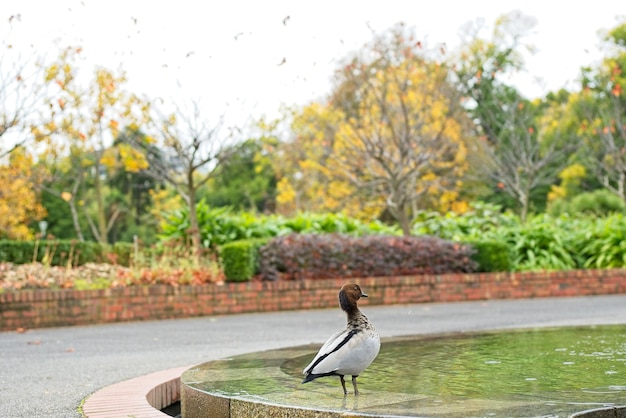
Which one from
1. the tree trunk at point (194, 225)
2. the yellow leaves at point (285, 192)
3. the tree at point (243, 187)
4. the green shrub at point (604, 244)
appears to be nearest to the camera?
the tree trunk at point (194, 225)

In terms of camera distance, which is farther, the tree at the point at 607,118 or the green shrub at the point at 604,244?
the tree at the point at 607,118

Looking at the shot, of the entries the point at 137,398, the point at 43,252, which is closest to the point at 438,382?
the point at 137,398

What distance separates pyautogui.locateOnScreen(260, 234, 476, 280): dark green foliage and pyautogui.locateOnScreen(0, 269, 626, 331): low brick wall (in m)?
Result: 0.39

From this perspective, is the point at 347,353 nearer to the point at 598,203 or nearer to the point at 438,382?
the point at 438,382

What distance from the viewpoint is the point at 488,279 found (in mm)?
14727

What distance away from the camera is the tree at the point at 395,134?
1881 centimetres

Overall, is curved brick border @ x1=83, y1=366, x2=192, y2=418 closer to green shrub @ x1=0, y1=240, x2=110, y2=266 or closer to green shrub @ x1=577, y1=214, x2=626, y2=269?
green shrub @ x1=0, y1=240, x2=110, y2=266

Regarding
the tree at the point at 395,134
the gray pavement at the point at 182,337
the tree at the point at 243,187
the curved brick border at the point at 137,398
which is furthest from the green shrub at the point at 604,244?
the tree at the point at 243,187

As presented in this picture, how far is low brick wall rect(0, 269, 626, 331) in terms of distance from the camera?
11539 mm

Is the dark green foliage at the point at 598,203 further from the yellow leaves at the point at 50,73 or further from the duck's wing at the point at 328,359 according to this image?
the duck's wing at the point at 328,359

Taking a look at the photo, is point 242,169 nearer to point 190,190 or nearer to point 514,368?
point 190,190

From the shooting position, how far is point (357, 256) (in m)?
14.3

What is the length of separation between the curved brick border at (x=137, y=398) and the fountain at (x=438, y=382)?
28 cm

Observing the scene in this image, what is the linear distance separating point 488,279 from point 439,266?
922 mm
